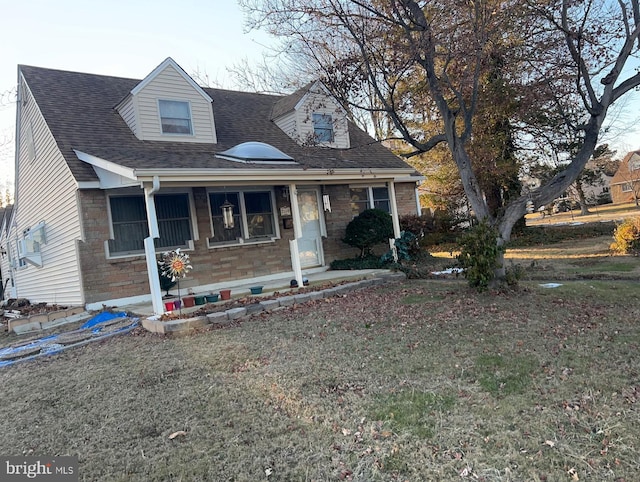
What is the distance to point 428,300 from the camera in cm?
734

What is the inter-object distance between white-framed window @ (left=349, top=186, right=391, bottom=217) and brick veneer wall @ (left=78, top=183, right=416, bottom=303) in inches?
18.1

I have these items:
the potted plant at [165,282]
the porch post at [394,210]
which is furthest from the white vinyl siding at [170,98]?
the porch post at [394,210]

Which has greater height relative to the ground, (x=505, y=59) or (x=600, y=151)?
(x=505, y=59)

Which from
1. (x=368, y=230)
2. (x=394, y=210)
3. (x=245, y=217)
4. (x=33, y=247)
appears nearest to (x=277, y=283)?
(x=245, y=217)

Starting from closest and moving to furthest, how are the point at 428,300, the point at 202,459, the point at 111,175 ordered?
1. the point at 202,459
2. the point at 428,300
3. the point at 111,175

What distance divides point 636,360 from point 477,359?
4.52ft

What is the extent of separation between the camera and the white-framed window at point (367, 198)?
13367mm

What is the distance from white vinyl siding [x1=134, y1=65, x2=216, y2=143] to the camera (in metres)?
10.2

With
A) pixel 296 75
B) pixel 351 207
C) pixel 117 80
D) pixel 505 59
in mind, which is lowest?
pixel 351 207

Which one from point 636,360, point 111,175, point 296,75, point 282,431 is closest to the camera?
point 282,431

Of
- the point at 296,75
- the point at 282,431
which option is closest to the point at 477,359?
the point at 282,431

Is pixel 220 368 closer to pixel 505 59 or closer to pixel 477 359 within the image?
pixel 477 359

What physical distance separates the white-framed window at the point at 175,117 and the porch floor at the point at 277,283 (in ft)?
13.0

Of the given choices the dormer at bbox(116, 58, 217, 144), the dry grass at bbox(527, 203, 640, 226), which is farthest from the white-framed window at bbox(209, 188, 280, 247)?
the dry grass at bbox(527, 203, 640, 226)
